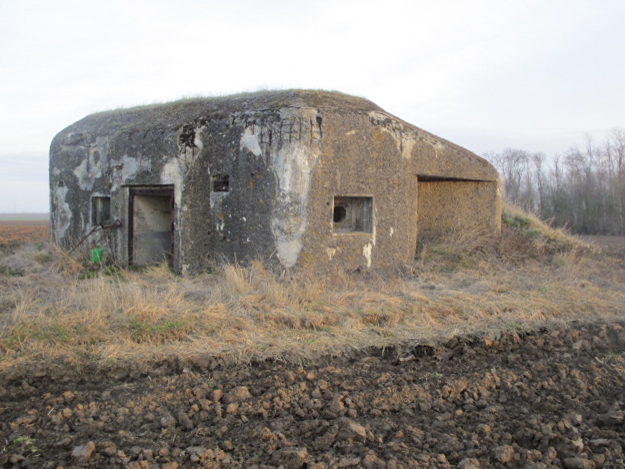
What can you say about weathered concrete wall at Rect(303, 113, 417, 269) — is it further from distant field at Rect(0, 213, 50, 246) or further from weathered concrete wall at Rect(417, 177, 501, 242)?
distant field at Rect(0, 213, 50, 246)

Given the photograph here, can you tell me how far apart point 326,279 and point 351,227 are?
Answer: 121 centimetres

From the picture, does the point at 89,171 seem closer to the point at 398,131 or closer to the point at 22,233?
the point at 398,131

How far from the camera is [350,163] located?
773 cm

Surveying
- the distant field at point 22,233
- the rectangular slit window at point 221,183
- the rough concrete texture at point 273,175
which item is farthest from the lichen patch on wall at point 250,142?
the distant field at point 22,233

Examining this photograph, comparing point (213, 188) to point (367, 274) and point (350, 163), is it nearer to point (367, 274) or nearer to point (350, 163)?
point (350, 163)

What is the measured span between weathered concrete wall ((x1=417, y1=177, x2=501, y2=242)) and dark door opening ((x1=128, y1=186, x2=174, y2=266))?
4340 millimetres

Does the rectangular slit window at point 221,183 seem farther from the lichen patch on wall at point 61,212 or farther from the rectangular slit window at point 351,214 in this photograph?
the lichen patch on wall at point 61,212

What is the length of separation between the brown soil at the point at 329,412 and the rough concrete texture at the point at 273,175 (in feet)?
9.58

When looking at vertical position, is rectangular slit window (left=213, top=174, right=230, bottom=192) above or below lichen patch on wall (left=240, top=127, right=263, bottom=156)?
below

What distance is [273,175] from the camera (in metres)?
7.39

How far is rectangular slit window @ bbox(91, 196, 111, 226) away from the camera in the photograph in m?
9.20

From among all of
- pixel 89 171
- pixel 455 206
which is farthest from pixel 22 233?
pixel 455 206

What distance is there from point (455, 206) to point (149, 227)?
536cm

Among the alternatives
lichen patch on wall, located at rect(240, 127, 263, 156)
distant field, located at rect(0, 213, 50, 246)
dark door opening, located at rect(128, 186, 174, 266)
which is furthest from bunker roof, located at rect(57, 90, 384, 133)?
distant field, located at rect(0, 213, 50, 246)
